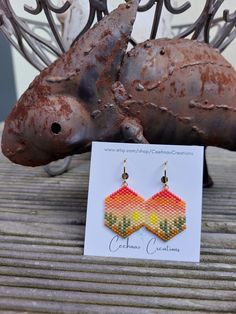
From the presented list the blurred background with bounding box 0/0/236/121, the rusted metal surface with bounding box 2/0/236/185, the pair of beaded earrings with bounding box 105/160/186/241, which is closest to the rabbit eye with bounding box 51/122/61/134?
the rusted metal surface with bounding box 2/0/236/185

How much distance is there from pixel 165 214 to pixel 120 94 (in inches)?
5.9

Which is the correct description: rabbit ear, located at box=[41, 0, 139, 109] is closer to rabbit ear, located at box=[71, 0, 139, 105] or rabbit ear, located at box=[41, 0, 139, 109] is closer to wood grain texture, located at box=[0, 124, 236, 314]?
rabbit ear, located at box=[71, 0, 139, 105]

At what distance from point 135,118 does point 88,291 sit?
204 millimetres

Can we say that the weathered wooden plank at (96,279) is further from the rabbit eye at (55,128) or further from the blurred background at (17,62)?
the blurred background at (17,62)

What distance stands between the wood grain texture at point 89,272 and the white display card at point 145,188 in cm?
1

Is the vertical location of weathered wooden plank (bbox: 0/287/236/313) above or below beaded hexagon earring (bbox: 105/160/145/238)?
below

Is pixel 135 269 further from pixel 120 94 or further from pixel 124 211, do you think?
pixel 120 94

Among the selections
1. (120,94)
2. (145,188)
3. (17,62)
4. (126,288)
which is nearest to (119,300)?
(126,288)

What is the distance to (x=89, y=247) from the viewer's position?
427 millimetres

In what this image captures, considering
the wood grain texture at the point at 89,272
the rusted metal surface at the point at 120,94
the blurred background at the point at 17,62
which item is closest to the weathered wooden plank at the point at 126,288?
the wood grain texture at the point at 89,272

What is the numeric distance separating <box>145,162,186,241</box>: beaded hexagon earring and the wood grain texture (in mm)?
35

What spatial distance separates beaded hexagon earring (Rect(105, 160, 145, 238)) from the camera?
1.40ft

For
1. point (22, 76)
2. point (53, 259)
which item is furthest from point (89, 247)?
point (22, 76)

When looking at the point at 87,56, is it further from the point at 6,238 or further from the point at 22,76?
the point at 22,76
